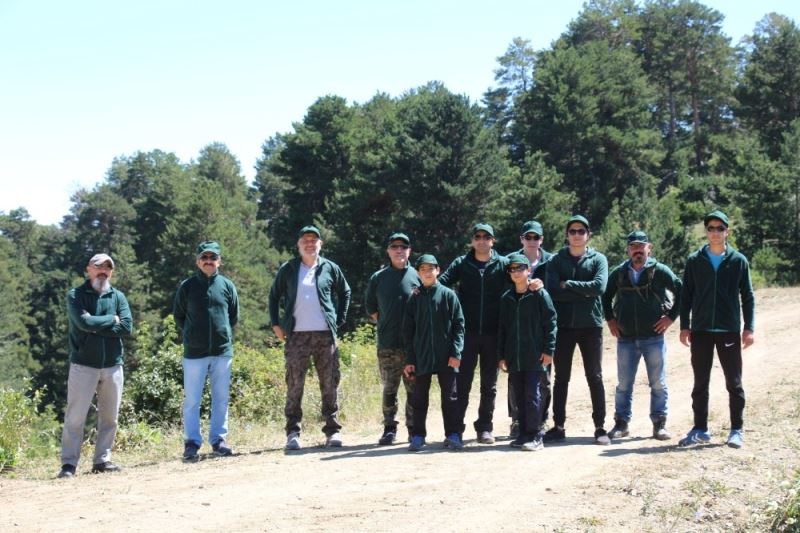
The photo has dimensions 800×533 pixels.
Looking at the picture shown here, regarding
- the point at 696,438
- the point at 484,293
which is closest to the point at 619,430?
the point at 696,438

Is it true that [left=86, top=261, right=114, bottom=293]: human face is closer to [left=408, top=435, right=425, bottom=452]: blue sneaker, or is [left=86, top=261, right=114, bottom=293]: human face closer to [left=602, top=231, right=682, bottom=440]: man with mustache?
[left=408, top=435, right=425, bottom=452]: blue sneaker

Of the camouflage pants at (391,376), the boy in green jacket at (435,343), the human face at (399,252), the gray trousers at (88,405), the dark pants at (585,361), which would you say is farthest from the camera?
the camouflage pants at (391,376)

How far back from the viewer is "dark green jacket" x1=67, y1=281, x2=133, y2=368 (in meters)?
7.66

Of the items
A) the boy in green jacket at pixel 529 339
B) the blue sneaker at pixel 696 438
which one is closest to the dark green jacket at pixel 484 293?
the boy in green jacket at pixel 529 339

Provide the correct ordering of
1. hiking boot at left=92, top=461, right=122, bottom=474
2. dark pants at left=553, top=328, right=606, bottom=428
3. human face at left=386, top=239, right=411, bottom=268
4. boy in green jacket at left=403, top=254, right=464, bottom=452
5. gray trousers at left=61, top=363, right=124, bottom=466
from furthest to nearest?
human face at left=386, top=239, right=411, bottom=268 < dark pants at left=553, top=328, right=606, bottom=428 < boy in green jacket at left=403, top=254, right=464, bottom=452 < hiking boot at left=92, top=461, right=122, bottom=474 < gray trousers at left=61, top=363, right=124, bottom=466

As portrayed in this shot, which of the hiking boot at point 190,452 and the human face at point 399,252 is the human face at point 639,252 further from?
the hiking boot at point 190,452

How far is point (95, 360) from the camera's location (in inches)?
305

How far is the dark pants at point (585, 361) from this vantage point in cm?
812

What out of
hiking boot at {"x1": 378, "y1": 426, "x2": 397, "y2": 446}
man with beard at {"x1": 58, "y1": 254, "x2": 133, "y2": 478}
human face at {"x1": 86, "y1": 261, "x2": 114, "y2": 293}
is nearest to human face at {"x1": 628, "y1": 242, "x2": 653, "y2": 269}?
hiking boot at {"x1": 378, "y1": 426, "x2": 397, "y2": 446}

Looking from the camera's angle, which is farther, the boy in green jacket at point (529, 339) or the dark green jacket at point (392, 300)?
the dark green jacket at point (392, 300)

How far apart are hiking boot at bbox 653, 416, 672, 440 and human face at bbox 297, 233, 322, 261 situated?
12.8ft

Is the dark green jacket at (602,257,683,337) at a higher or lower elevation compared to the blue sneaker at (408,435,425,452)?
higher

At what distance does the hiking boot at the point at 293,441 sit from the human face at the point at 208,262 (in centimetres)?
186

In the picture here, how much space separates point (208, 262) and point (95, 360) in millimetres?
1433
